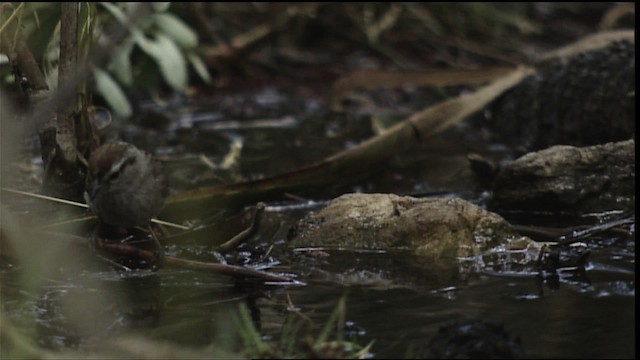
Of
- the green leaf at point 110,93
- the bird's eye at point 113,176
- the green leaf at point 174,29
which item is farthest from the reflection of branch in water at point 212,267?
the green leaf at point 174,29

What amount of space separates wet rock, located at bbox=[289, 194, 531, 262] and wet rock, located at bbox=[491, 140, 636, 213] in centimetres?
58

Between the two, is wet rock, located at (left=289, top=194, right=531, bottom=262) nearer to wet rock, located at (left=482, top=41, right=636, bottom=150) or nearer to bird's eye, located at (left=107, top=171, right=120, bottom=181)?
bird's eye, located at (left=107, top=171, right=120, bottom=181)

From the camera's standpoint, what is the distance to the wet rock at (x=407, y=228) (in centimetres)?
342

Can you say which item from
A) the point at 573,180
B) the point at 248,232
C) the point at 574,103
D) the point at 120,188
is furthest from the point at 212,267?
the point at 574,103

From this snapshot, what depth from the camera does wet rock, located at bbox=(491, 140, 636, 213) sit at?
4023 mm

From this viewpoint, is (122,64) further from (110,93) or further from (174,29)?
(174,29)

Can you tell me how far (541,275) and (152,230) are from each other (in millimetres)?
1253

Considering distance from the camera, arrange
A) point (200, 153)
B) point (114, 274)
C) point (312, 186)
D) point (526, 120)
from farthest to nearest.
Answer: point (526, 120), point (200, 153), point (312, 186), point (114, 274)

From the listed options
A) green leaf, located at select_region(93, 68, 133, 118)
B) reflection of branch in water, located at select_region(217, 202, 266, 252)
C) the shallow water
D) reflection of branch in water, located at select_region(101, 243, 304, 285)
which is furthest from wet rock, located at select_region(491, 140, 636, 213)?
green leaf, located at select_region(93, 68, 133, 118)

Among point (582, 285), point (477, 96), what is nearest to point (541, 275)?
point (582, 285)

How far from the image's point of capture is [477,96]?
18.7 feet

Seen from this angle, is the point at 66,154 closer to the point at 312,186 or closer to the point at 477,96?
the point at 312,186

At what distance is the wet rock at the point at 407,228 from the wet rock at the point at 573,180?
0.58 m

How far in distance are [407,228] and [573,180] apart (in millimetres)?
866
